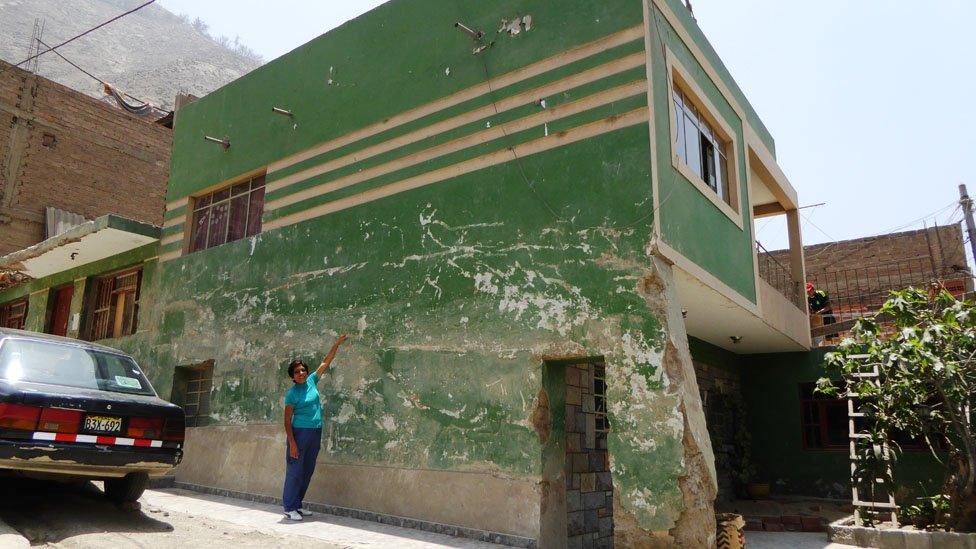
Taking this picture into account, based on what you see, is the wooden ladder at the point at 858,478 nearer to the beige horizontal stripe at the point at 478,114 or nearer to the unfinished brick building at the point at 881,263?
the beige horizontal stripe at the point at 478,114

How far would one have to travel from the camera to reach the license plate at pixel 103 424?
211 inches

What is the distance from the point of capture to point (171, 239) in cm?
1154

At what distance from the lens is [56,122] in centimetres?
1902

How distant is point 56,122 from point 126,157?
1.98 m

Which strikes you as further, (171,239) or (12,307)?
(12,307)

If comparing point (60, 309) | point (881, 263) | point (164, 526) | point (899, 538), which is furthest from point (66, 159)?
point (881, 263)

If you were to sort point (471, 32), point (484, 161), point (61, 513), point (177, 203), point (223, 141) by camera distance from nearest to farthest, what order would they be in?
point (61, 513) < point (484, 161) < point (471, 32) < point (223, 141) < point (177, 203)

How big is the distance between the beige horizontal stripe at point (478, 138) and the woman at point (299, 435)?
9.19 ft

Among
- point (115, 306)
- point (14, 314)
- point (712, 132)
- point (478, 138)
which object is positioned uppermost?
point (712, 132)

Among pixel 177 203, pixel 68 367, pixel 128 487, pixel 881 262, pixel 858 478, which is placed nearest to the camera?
pixel 68 367

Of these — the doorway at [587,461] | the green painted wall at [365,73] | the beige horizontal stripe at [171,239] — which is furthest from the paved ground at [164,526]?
the beige horizontal stripe at [171,239]

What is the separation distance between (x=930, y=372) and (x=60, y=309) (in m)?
15.3

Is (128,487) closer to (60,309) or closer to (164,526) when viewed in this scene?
(164,526)

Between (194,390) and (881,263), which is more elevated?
(881,263)
